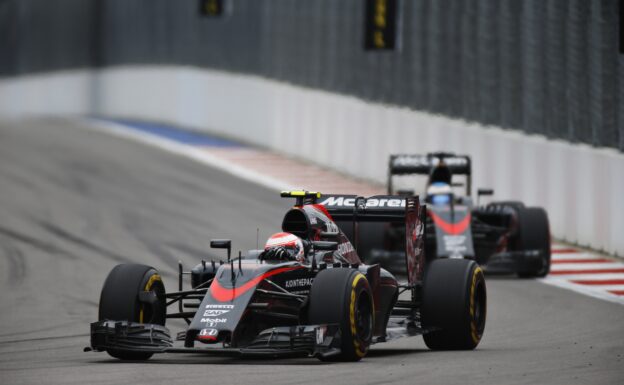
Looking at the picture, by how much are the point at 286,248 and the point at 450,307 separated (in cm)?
181

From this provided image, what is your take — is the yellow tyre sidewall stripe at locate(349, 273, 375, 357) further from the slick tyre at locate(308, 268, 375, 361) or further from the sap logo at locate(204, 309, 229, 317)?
the sap logo at locate(204, 309, 229, 317)

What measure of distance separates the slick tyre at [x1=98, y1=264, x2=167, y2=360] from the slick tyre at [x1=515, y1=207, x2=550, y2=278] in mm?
9428

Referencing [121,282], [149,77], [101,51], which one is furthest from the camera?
[101,51]

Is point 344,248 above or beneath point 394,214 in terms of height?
beneath

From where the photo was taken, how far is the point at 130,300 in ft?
45.2

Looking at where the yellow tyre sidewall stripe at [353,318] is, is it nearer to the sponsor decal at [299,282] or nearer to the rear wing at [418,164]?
the sponsor decal at [299,282]

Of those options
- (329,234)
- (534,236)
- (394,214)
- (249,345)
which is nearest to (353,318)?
(249,345)

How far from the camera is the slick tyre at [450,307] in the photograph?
14.8 meters

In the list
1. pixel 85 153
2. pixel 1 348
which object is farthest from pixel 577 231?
pixel 85 153

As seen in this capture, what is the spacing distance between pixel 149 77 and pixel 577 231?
99.1 ft

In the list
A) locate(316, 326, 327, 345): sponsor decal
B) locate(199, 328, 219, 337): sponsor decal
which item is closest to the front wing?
locate(316, 326, 327, 345): sponsor decal

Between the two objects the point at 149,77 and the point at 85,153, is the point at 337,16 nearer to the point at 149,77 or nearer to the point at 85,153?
the point at 85,153

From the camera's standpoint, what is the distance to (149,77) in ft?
178

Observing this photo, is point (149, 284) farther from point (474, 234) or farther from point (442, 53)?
point (442, 53)
